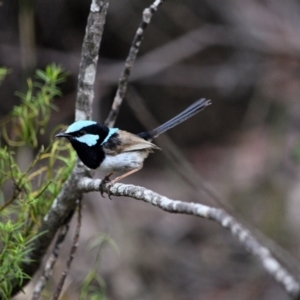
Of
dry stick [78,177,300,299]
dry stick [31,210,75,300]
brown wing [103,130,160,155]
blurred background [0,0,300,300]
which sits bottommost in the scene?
dry stick [78,177,300,299]

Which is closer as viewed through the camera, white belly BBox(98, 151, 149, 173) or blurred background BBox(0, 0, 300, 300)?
white belly BBox(98, 151, 149, 173)

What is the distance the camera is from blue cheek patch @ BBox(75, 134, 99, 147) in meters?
3.27

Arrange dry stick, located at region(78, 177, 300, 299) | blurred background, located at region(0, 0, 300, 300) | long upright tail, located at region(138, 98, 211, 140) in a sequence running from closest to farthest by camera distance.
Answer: dry stick, located at region(78, 177, 300, 299), long upright tail, located at region(138, 98, 211, 140), blurred background, located at region(0, 0, 300, 300)

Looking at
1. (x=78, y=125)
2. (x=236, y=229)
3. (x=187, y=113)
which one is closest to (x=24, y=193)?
(x=78, y=125)

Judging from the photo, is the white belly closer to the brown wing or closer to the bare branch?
the brown wing

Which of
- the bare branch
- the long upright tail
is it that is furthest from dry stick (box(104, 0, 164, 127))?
the long upright tail

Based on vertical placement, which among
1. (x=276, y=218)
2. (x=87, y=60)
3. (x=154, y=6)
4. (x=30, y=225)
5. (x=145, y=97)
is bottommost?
(x=30, y=225)

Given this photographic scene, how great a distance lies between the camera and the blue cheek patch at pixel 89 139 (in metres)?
3.27

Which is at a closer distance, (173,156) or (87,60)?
(87,60)

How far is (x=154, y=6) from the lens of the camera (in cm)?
298

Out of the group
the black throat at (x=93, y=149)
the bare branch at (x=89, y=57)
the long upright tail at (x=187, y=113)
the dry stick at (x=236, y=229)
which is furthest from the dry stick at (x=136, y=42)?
the dry stick at (x=236, y=229)

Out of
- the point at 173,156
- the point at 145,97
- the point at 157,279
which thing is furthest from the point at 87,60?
the point at 145,97

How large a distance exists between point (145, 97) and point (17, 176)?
596cm

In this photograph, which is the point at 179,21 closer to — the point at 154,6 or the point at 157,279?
the point at 157,279
